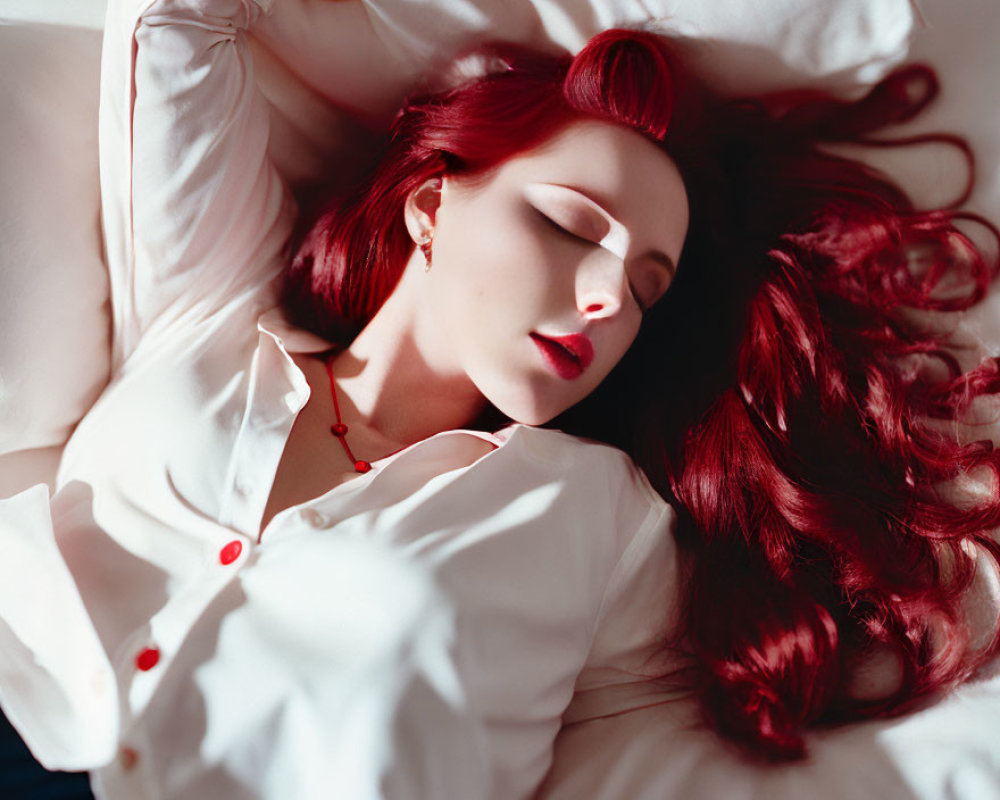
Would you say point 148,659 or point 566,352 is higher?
point 566,352

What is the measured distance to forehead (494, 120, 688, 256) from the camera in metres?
1.10

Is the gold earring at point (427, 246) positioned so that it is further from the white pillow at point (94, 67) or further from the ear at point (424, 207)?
the white pillow at point (94, 67)

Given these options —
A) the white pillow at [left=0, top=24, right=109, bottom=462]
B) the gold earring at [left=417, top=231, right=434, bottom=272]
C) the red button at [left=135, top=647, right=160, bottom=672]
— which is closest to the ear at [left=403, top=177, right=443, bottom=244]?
the gold earring at [left=417, top=231, right=434, bottom=272]

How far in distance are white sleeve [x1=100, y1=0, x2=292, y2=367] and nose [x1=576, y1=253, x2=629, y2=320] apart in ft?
1.66

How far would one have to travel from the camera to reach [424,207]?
121 cm

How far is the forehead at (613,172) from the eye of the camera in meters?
1.10

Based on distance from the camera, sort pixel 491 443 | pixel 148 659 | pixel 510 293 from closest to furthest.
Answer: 1. pixel 148 659
2. pixel 510 293
3. pixel 491 443

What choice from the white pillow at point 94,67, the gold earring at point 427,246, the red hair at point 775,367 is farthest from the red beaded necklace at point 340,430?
the white pillow at point 94,67

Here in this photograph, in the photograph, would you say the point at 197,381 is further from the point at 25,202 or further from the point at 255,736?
the point at 255,736

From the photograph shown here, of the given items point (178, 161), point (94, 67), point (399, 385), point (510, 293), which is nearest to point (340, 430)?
point (399, 385)

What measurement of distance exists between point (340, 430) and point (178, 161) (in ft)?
1.39

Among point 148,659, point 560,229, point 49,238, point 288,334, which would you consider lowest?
point 148,659

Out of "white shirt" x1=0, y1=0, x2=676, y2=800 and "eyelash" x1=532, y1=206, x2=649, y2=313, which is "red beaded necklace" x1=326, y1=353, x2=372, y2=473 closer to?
"white shirt" x1=0, y1=0, x2=676, y2=800

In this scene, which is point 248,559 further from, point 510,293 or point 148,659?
point 510,293
